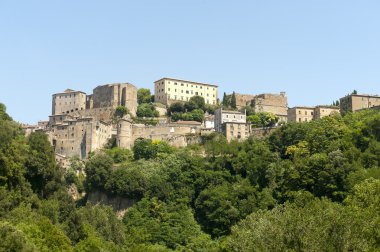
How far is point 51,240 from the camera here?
4306cm

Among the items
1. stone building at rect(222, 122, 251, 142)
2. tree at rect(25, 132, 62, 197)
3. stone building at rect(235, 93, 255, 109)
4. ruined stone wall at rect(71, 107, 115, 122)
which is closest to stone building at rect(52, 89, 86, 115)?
ruined stone wall at rect(71, 107, 115, 122)

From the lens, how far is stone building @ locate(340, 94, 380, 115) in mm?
88938

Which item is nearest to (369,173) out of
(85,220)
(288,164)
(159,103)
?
(288,164)

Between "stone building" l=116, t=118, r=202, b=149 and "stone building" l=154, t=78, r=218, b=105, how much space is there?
1782 cm

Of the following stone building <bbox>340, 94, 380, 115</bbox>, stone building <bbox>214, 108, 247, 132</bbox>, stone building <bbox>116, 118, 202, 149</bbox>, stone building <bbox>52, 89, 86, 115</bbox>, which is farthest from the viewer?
stone building <bbox>52, 89, 86, 115</bbox>

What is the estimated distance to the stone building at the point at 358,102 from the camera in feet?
292

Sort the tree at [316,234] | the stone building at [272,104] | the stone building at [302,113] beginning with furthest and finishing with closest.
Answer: the stone building at [272,104], the stone building at [302,113], the tree at [316,234]

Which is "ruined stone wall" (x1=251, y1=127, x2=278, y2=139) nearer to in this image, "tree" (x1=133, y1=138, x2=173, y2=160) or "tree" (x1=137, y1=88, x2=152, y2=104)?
"tree" (x1=133, y1=138, x2=173, y2=160)

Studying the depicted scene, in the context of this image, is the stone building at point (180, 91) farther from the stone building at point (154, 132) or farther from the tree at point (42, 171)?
the tree at point (42, 171)

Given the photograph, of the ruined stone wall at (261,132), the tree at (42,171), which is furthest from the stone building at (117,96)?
the tree at (42,171)

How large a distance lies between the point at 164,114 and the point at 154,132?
1532 centimetres

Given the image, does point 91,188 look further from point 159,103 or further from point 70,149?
point 159,103

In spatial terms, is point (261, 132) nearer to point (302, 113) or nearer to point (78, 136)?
point (302, 113)

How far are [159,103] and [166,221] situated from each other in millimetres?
44416
